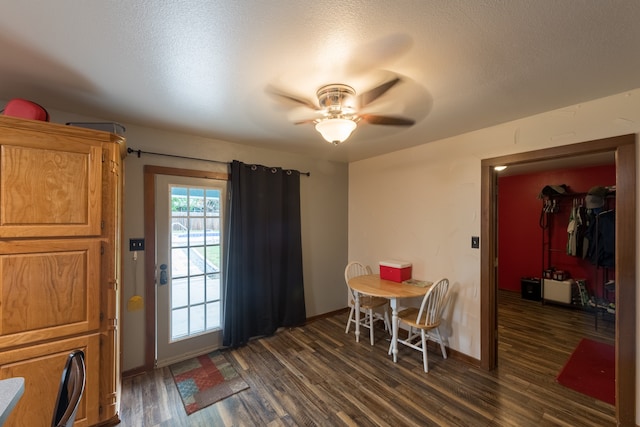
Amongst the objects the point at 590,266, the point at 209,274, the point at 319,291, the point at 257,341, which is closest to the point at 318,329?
the point at 319,291

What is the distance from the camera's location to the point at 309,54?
1432mm

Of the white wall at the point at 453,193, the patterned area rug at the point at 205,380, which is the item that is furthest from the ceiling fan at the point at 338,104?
the patterned area rug at the point at 205,380

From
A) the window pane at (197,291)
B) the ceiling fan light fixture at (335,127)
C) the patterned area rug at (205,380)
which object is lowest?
the patterned area rug at (205,380)

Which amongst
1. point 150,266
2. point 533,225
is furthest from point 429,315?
point 533,225

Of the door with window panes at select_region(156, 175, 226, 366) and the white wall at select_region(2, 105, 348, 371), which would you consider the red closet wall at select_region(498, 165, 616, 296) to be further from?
the door with window panes at select_region(156, 175, 226, 366)

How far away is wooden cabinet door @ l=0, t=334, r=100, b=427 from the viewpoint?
1.54 m

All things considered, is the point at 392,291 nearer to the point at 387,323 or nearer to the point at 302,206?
the point at 387,323

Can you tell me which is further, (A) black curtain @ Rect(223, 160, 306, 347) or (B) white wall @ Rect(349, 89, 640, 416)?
(A) black curtain @ Rect(223, 160, 306, 347)

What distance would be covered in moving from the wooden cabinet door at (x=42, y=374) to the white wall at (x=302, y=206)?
2.65 ft

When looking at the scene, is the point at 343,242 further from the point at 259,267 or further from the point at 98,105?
the point at 98,105

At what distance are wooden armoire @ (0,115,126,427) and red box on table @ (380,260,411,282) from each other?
2.66 m

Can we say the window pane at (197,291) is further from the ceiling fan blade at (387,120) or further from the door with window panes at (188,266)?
the ceiling fan blade at (387,120)

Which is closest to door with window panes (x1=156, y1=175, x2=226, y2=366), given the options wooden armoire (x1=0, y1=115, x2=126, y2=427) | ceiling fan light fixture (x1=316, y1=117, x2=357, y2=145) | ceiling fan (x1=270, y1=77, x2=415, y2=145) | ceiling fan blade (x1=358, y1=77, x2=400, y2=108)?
wooden armoire (x1=0, y1=115, x2=126, y2=427)

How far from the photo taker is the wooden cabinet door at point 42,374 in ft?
5.07
